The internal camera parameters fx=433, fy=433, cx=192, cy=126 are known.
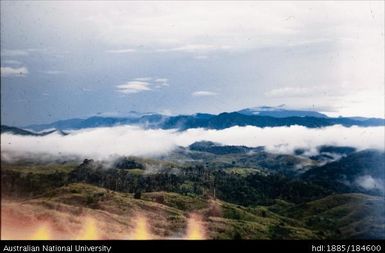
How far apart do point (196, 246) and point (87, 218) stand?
62931mm

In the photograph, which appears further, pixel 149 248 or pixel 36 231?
pixel 36 231

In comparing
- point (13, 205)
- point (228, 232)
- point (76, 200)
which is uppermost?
point (13, 205)

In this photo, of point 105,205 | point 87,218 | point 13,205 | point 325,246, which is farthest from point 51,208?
point 325,246

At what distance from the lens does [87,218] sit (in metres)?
133

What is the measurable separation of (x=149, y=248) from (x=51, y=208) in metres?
65.4

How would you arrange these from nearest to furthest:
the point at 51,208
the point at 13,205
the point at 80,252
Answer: the point at 80,252 → the point at 13,205 → the point at 51,208

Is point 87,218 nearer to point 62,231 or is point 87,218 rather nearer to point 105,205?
point 62,231

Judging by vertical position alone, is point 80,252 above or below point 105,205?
above

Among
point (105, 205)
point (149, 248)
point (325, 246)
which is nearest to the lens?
point (325, 246)

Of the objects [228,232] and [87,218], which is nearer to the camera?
[87,218]

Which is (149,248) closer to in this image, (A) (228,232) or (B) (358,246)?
(B) (358,246)

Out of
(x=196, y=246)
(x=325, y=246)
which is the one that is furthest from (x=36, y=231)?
(x=325, y=246)

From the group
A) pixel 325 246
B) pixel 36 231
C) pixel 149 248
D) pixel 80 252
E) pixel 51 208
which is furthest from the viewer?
pixel 51 208

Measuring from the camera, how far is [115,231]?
11994cm
